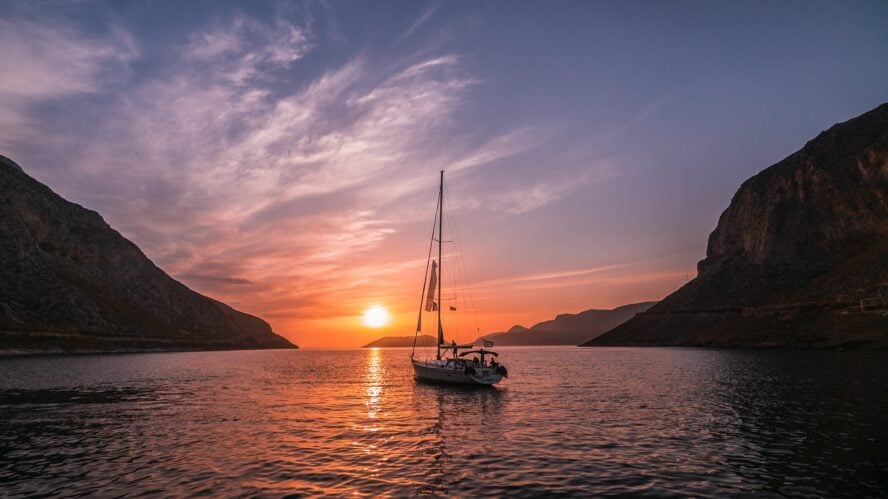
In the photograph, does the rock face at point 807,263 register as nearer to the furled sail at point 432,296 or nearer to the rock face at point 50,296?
the furled sail at point 432,296

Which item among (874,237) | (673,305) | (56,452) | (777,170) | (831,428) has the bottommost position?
(831,428)

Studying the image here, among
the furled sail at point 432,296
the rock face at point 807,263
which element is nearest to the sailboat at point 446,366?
the furled sail at point 432,296

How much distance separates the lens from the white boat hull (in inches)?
2089

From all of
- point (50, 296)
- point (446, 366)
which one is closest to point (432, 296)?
point (446, 366)

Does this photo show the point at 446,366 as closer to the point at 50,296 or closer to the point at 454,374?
the point at 454,374

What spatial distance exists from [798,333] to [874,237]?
4443 centimetres

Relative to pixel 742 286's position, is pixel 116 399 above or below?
below

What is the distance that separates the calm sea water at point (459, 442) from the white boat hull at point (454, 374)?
3.78 meters

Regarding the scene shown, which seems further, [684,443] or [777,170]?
[777,170]

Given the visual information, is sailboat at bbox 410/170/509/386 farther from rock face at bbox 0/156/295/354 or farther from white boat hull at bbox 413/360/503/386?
rock face at bbox 0/156/295/354

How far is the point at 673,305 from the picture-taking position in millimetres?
194000

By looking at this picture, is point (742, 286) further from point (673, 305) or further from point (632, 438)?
point (632, 438)

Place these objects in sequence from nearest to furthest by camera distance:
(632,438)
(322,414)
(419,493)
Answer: (419,493)
(632,438)
(322,414)

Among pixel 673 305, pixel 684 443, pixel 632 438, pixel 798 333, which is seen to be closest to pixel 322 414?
pixel 632 438
